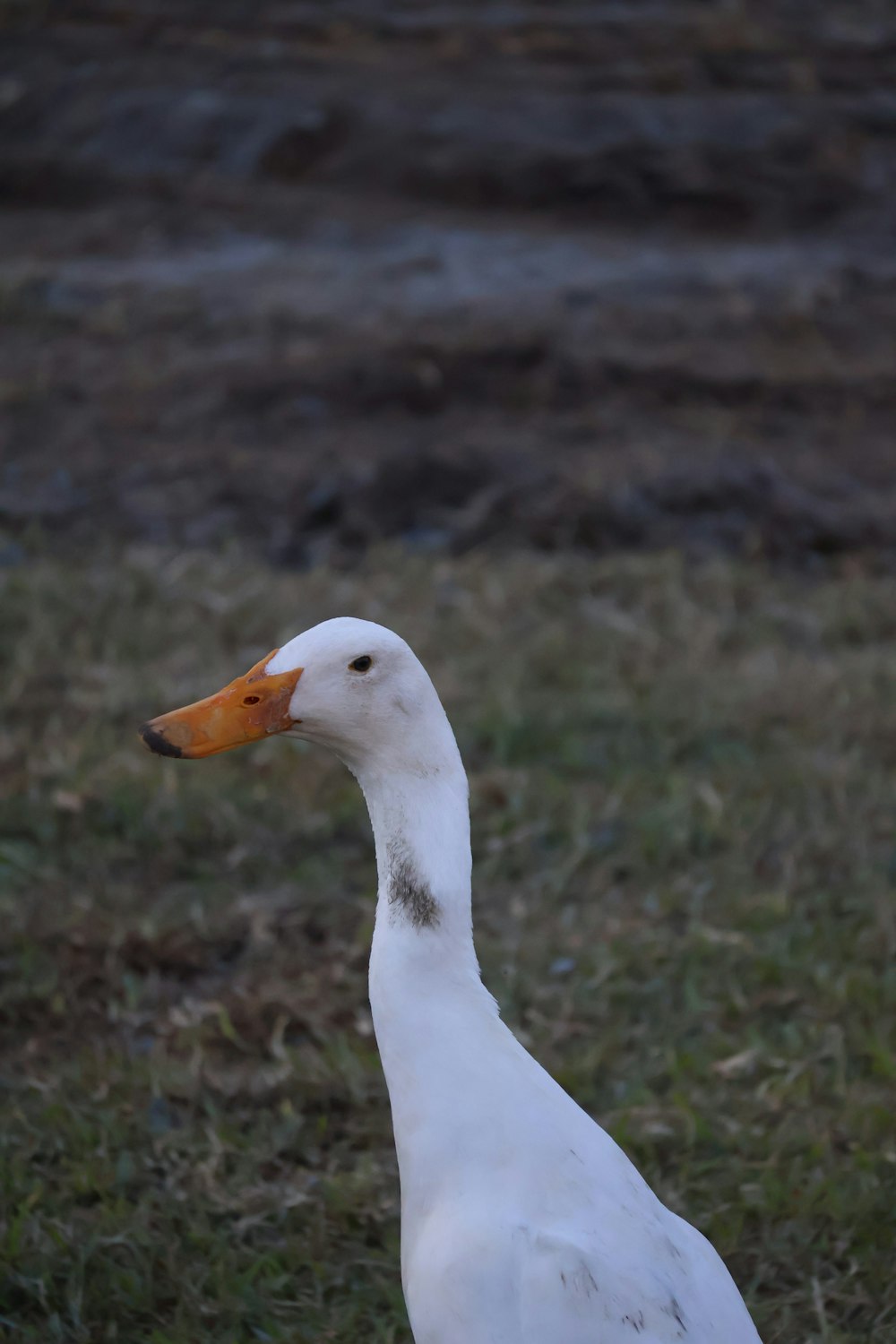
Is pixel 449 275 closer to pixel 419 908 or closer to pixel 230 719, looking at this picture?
pixel 230 719

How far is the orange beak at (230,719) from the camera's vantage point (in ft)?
6.82

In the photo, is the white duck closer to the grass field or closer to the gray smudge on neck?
the gray smudge on neck

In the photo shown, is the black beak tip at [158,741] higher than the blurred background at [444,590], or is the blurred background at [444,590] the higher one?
the black beak tip at [158,741]

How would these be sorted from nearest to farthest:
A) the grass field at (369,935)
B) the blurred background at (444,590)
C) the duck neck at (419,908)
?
the duck neck at (419,908), the grass field at (369,935), the blurred background at (444,590)

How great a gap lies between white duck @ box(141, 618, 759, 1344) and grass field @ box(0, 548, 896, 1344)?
62 centimetres

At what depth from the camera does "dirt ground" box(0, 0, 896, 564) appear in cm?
654

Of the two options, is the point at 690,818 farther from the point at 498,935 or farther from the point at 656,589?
the point at 656,589

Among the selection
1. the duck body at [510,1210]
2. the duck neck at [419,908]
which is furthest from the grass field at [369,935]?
the duck neck at [419,908]

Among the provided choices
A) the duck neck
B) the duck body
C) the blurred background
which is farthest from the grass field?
the duck neck

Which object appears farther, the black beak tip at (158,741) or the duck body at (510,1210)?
the black beak tip at (158,741)

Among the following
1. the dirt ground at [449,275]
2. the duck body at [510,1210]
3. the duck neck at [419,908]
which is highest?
the duck neck at [419,908]

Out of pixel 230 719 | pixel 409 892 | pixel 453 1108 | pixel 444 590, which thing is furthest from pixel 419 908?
pixel 444 590

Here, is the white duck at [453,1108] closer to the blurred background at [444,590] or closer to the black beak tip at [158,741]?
the black beak tip at [158,741]

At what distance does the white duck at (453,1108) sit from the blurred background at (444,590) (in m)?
0.66
